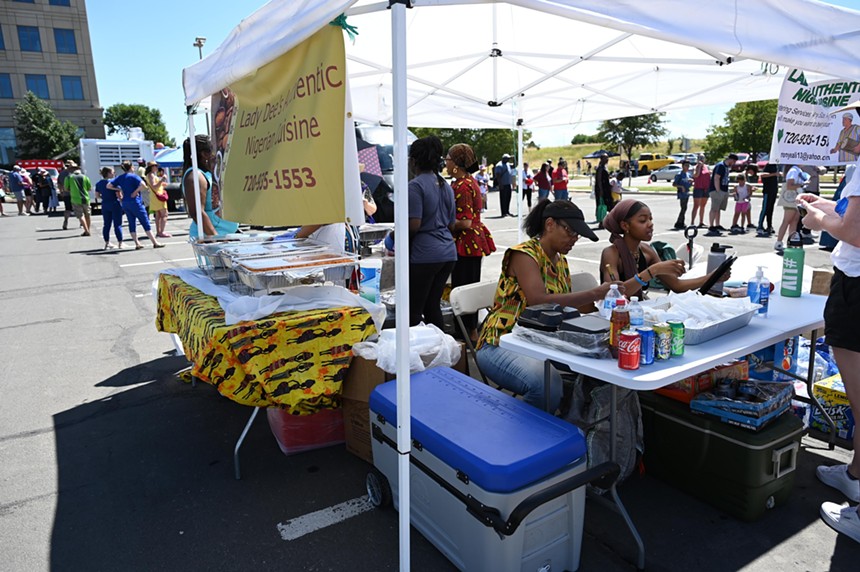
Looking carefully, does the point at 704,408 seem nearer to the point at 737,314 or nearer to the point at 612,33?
the point at 737,314

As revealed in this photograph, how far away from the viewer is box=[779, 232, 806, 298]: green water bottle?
3.29m

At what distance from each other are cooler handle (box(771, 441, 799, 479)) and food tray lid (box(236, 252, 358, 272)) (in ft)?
7.95

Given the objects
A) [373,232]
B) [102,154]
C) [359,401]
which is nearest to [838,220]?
[359,401]

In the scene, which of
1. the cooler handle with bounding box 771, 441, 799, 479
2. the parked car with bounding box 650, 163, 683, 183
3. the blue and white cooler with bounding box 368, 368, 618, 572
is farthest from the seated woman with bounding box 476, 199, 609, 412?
the parked car with bounding box 650, 163, 683, 183

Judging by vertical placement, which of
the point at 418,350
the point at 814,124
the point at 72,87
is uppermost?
the point at 72,87

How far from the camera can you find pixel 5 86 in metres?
49.2

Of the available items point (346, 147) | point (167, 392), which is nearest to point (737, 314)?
point (346, 147)

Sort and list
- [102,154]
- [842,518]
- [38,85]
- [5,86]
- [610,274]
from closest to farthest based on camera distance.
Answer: [842,518], [610,274], [102,154], [5,86], [38,85]

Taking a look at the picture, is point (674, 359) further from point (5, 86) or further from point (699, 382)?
point (5, 86)

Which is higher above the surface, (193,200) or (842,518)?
(193,200)

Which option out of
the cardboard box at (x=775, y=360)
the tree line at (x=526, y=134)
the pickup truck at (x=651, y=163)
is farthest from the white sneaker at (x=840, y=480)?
the pickup truck at (x=651, y=163)

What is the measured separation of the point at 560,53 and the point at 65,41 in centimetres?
6152

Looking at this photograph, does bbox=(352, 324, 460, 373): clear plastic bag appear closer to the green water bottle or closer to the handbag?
the green water bottle

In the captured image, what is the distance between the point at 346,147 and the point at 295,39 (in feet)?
1.54
